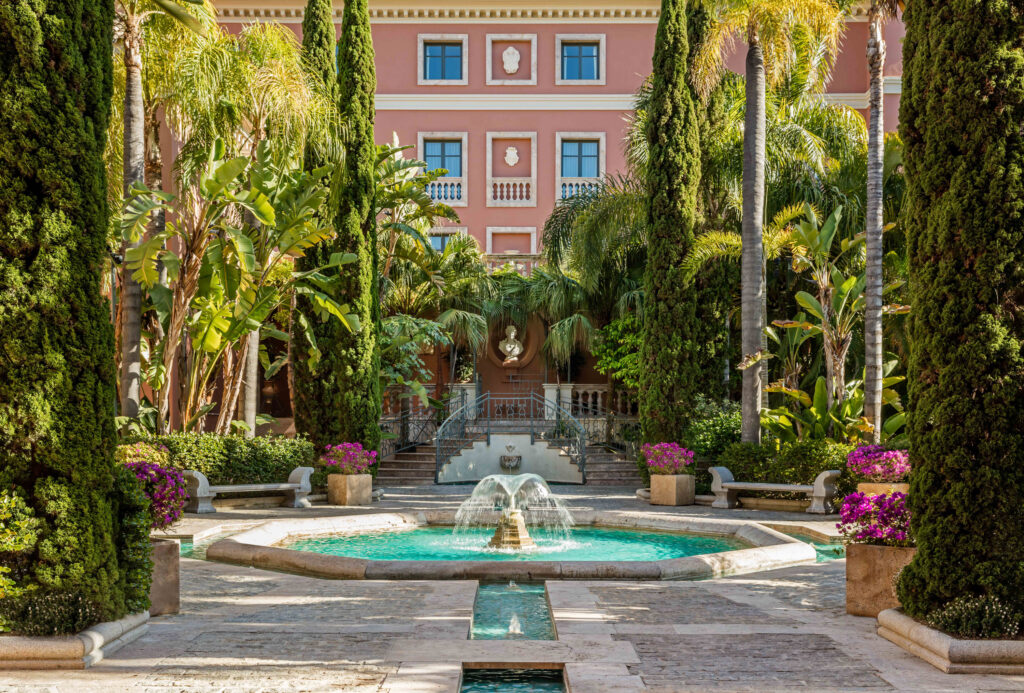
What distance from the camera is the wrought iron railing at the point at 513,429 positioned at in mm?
20031

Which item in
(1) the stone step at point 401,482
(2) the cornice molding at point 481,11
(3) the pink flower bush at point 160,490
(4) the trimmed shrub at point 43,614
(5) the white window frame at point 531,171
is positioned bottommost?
(1) the stone step at point 401,482

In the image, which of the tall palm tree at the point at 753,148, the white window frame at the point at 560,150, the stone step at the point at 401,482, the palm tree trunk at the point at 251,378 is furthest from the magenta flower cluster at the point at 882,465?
the white window frame at the point at 560,150

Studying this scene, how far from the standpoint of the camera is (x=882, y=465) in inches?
451

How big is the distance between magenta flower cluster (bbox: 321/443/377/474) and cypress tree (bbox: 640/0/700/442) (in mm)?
5454

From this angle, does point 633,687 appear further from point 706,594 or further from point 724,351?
point 724,351

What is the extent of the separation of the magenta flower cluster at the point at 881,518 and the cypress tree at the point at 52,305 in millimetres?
4963

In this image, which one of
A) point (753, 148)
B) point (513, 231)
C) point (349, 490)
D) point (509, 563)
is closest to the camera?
point (509, 563)

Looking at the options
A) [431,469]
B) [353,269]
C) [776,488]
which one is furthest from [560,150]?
[776,488]

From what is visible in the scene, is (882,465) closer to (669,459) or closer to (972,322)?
(669,459)

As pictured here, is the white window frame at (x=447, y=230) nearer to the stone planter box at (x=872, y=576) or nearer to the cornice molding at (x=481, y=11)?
the cornice molding at (x=481, y=11)

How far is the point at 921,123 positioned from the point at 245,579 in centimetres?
650

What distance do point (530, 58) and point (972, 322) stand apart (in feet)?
88.2

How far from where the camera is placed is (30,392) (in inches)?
205

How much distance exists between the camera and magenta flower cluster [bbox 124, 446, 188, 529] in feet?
21.0
